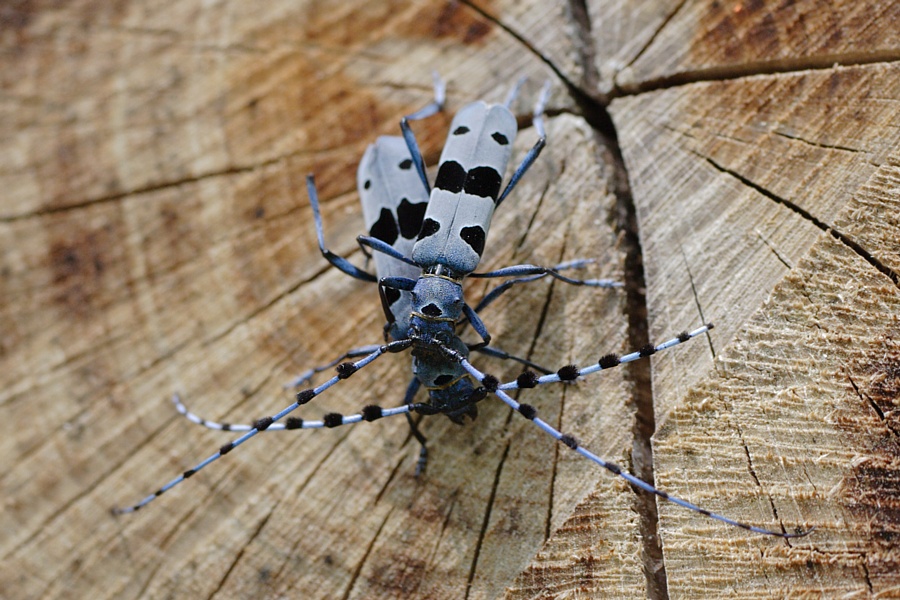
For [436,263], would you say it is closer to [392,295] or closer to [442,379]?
[392,295]

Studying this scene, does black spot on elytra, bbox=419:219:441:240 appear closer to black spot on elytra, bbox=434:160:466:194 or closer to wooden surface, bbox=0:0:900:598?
black spot on elytra, bbox=434:160:466:194

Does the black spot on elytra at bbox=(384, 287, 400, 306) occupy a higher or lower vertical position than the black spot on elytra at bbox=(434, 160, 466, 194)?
lower

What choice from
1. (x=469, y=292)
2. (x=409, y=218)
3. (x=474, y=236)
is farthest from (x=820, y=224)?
(x=409, y=218)

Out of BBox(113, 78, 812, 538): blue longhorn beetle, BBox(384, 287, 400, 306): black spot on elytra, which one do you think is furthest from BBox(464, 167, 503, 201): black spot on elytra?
BBox(384, 287, 400, 306): black spot on elytra

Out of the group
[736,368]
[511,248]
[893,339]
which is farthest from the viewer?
[511,248]

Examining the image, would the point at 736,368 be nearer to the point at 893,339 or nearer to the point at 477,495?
the point at 893,339

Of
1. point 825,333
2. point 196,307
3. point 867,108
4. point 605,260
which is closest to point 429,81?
point 605,260
